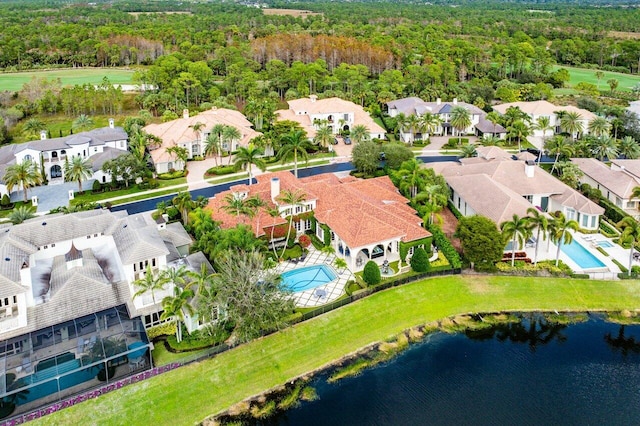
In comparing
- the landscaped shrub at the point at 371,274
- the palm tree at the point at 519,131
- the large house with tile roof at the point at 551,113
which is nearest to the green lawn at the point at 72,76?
the palm tree at the point at 519,131

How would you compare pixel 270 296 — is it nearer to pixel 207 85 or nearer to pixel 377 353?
pixel 377 353

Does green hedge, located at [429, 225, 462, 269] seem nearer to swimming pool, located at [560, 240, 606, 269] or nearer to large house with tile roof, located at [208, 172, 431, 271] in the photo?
large house with tile roof, located at [208, 172, 431, 271]

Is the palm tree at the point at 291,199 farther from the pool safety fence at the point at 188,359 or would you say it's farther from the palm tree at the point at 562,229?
the palm tree at the point at 562,229

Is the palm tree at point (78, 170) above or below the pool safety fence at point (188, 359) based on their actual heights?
above

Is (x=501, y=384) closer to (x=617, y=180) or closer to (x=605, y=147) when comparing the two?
(x=617, y=180)

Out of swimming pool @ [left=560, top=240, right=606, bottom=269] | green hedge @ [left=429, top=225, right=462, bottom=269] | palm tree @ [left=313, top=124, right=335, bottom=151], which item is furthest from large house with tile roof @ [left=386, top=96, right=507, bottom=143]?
swimming pool @ [left=560, top=240, right=606, bottom=269]

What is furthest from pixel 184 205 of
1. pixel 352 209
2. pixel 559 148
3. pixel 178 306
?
pixel 559 148
